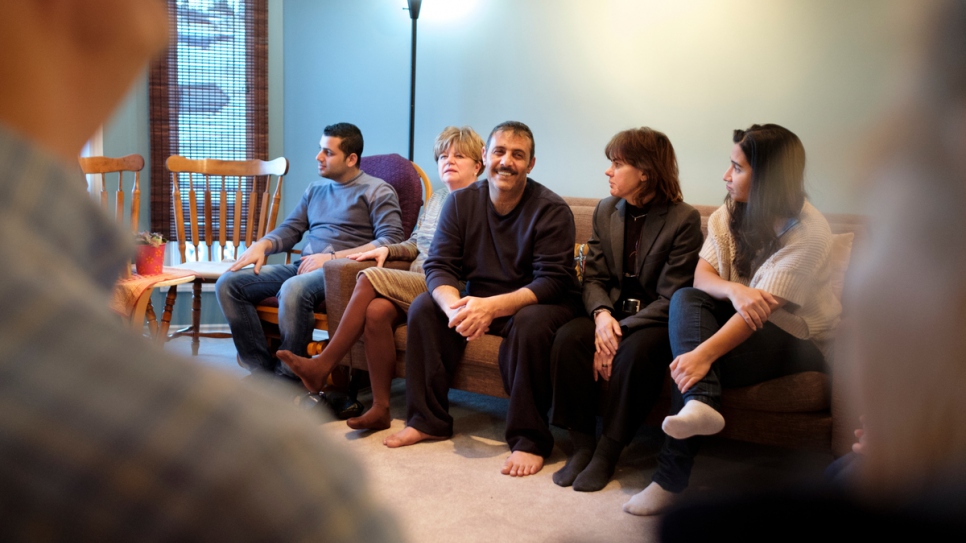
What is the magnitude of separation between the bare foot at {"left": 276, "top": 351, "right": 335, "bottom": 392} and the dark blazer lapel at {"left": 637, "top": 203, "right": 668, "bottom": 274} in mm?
1190

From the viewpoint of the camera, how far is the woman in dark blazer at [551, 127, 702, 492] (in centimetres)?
248

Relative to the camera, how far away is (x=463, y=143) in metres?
3.47

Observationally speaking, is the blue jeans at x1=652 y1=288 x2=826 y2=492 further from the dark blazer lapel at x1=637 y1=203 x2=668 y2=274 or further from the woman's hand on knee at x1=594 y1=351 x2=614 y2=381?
the dark blazer lapel at x1=637 y1=203 x2=668 y2=274

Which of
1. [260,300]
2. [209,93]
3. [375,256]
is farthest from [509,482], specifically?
[209,93]

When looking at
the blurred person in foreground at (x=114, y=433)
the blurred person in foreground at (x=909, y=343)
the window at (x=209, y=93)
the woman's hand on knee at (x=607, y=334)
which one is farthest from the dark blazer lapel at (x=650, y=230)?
the blurred person in foreground at (x=114, y=433)

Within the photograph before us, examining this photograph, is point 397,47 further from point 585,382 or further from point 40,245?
point 40,245

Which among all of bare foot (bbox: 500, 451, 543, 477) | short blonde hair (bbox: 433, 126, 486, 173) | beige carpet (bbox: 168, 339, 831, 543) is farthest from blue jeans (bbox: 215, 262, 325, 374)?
bare foot (bbox: 500, 451, 543, 477)

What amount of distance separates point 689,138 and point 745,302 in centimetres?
147

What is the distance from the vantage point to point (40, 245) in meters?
0.22

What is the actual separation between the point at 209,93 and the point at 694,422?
3139mm

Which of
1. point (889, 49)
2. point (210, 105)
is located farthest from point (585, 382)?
point (210, 105)

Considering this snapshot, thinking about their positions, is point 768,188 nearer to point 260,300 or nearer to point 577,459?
point 577,459

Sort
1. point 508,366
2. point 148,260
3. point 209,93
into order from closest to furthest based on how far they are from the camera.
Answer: point 508,366 → point 148,260 → point 209,93

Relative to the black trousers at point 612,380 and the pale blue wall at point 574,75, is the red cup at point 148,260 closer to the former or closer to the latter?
the pale blue wall at point 574,75
